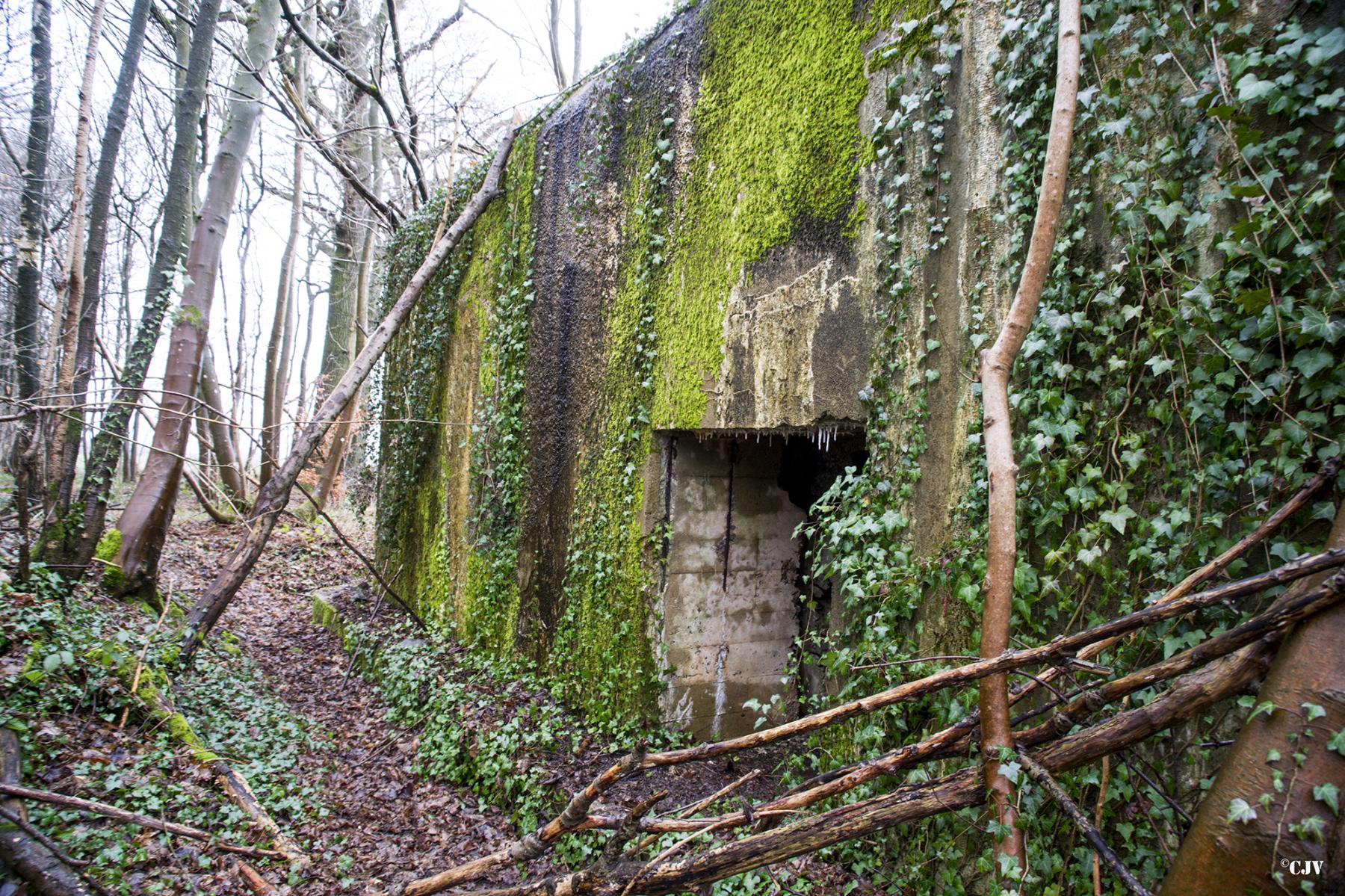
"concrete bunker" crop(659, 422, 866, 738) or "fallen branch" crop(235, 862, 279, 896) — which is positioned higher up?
"concrete bunker" crop(659, 422, 866, 738)

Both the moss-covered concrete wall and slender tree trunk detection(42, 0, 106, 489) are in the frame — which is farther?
slender tree trunk detection(42, 0, 106, 489)

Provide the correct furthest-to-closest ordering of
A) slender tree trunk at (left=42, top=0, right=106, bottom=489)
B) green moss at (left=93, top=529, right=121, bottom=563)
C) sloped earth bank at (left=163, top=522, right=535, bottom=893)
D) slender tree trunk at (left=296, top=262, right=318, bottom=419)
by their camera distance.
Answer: slender tree trunk at (left=296, top=262, right=318, bottom=419)
green moss at (left=93, top=529, right=121, bottom=563)
slender tree trunk at (left=42, top=0, right=106, bottom=489)
sloped earth bank at (left=163, top=522, right=535, bottom=893)

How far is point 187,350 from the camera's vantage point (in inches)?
248

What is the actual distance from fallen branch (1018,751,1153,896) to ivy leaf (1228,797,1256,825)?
0.30 m

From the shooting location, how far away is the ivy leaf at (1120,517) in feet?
7.01

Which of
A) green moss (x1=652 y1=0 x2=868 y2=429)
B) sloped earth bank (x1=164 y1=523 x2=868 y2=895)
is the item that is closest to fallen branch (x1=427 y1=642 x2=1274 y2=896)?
sloped earth bank (x1=164 y1=523 x2=868 y2=895)

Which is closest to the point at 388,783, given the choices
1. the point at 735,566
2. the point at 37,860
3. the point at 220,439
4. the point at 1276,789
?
the point at 37,860

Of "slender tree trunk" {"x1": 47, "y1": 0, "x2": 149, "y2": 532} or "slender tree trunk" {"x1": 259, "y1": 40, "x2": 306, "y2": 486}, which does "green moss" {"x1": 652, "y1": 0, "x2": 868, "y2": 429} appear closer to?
"slender tree trunk" {"x1": 47, "y1": 0, "x2": 149, "y2": 532}

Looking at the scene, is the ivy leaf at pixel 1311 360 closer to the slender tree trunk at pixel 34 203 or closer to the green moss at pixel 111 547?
the green moss at pixel 111 547

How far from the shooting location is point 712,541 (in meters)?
4.62

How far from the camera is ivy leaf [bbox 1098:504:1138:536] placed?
214cm

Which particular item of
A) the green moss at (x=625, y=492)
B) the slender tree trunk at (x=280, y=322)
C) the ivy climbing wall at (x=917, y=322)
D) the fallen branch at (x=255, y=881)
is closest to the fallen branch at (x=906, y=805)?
the ivy climbing wall at (x=917, y=322)

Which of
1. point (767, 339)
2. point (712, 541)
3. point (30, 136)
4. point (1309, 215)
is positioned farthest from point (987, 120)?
point (30, 136)

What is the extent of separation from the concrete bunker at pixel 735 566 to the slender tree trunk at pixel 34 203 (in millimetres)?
5935
